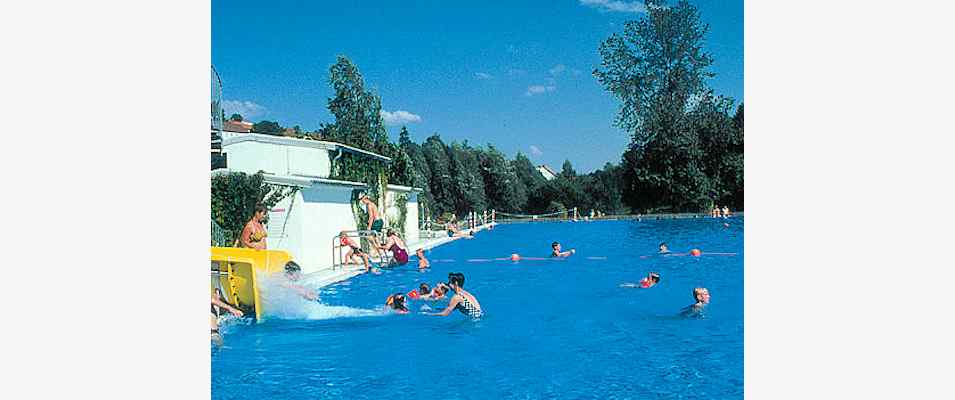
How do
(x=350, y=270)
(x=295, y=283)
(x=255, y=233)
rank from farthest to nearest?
1. (x=350, y=270)
2. (x=255, y=233)
3. (x=295, y=283)

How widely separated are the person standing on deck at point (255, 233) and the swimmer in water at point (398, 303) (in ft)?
5.45

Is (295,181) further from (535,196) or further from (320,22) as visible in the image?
(535,196)

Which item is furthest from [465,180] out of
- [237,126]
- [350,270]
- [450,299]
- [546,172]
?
[237,126]

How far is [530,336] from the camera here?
6816 mm

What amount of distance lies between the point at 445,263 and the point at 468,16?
8.98 feet

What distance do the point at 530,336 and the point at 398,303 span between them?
1.48 meters

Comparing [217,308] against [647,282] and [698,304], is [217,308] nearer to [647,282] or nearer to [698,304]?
[647,282]

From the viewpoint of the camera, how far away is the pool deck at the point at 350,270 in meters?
8.44

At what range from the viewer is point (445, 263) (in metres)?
9.13

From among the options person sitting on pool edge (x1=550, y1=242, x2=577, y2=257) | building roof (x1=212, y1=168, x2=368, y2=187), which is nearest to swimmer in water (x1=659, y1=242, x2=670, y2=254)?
person sitting on pool edge (x1=550, y1=242, x2=577, y2=257)

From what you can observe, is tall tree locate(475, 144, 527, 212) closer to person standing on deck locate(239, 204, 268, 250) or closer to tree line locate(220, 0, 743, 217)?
tree line locate(220, 0, 743, 217)
